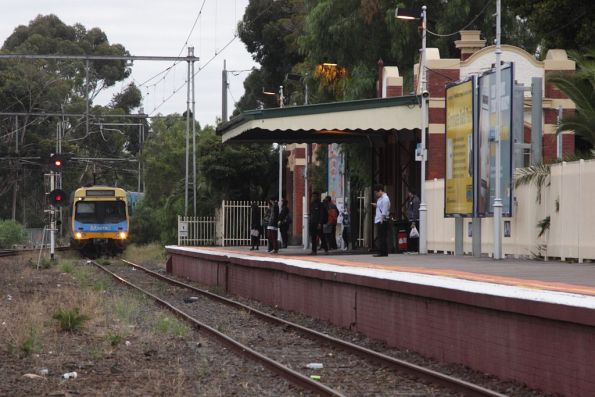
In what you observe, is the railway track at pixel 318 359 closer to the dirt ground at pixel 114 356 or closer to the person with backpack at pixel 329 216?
the dirt ground at pixel 114 356

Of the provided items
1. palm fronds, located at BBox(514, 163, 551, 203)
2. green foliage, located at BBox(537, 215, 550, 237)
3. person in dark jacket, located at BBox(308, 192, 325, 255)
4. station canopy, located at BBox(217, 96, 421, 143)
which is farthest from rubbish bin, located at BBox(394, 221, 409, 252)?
green foliage, located at BBox(537, 215, 550, 237)

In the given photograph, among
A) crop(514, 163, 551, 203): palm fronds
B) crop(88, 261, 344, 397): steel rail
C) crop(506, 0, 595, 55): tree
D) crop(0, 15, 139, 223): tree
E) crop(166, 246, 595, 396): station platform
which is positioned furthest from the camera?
crop(0, 15, 139, 223): tree

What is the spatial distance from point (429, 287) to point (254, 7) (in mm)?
65270

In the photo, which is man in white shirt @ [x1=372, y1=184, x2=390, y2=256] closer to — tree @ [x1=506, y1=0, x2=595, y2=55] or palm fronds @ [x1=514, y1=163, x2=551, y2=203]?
palm fronds @ [x1=514, y1=163, x2=551, y2=203]

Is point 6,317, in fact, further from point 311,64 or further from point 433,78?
point 311,64

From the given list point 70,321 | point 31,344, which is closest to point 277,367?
point 31,344

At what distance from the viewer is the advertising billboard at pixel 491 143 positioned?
899 inches

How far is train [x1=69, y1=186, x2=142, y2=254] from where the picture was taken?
173 feet

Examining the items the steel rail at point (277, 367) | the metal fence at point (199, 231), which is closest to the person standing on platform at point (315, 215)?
the steel rail at point (277, 367)

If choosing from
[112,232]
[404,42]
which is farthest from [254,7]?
[404,42]

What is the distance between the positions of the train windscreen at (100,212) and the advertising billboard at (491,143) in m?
31.4

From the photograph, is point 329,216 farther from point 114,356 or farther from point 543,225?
point 114,356

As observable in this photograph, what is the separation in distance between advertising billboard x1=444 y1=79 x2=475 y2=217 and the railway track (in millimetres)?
5199

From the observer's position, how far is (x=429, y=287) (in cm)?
1384
